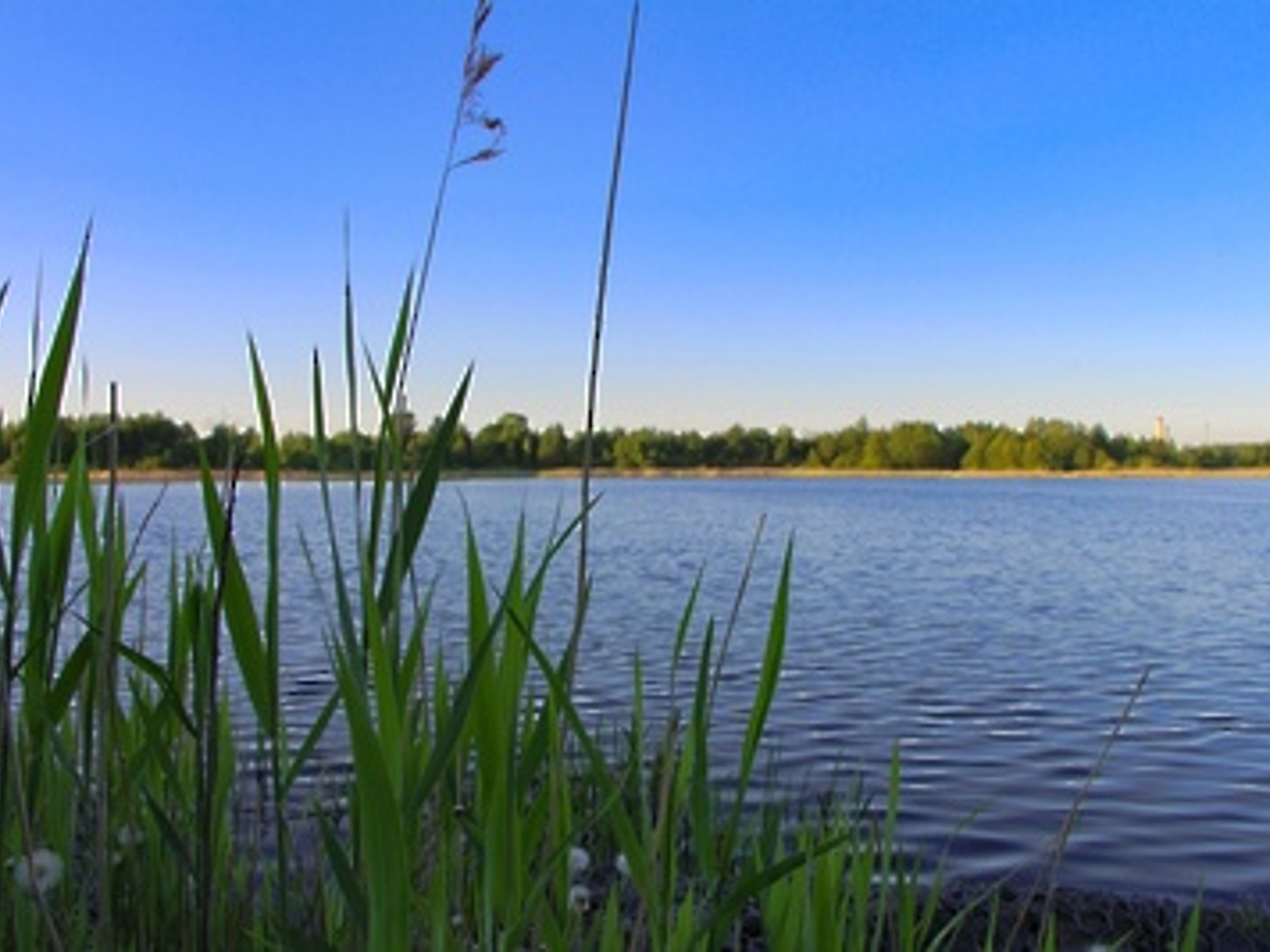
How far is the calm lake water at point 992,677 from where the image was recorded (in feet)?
23.4

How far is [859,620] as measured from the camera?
17188mm

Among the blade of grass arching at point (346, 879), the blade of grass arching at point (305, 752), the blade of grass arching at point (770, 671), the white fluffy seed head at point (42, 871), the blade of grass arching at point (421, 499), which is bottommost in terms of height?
the white fluffy seed head at point (42, 871)

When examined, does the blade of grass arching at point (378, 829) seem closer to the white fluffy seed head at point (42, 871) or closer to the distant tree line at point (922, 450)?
the white fluffy seed head at point (42, 871)

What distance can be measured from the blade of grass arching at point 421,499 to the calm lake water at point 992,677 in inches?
7.6

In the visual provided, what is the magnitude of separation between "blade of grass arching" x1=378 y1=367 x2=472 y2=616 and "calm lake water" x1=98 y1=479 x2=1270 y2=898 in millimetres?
193

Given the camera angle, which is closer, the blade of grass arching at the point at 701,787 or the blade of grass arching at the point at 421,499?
the blade of grass arching at the point at 421,499

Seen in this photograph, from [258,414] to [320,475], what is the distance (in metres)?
0.11

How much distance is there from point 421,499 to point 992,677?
40.1 ft

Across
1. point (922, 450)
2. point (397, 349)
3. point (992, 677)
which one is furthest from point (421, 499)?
point (922, 450)

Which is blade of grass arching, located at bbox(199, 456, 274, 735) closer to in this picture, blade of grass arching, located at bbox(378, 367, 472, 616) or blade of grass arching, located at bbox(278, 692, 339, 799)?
blade of grass arching, located at bbox(278, 692, 339, 799)

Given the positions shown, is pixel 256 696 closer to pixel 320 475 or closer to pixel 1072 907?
pixel 320 475

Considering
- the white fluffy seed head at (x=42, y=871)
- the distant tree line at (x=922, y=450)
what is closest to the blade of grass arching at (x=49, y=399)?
the white fluffy seed head at (x=42, y=871)

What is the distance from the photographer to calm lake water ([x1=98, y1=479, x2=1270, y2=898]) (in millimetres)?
7129

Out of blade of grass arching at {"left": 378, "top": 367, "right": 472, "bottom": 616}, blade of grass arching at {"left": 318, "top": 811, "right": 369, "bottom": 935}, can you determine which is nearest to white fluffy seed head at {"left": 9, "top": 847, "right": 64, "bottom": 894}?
blade of grass arching at {"left": 318, "top": 811, "right": 369, "bottom": 935}
